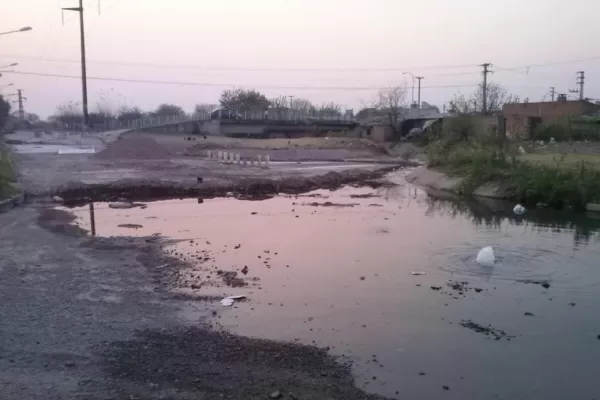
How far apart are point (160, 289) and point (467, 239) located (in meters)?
9.64

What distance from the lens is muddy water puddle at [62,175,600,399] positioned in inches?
315

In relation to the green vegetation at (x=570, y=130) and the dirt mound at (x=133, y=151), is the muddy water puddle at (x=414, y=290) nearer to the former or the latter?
the green vegetation at (x=570, y=130)

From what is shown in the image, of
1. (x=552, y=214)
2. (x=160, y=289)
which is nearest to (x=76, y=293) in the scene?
(x=160, y=289)

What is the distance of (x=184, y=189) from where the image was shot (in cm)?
2919

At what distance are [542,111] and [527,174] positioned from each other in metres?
43.8

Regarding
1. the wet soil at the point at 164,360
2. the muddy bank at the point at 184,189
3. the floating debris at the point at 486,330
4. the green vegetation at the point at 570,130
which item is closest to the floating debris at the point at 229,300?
the wet soil at the point at 164,360

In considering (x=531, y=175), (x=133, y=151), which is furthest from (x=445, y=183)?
(x=133, y=151)

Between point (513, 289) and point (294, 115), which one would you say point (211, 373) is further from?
point (294, 115)

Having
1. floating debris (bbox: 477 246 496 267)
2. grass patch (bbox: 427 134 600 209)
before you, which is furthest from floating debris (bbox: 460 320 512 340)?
grass patch (bbox: 427 134 600 209)

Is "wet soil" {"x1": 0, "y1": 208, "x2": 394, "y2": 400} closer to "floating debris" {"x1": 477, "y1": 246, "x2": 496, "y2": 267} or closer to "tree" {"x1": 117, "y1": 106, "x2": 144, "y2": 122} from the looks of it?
"floating debris" {"x1": 477, "y1": 246, "x2": 496, "y2": 267}

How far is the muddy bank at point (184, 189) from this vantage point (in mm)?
26922

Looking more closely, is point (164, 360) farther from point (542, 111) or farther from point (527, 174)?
point (542, 111)

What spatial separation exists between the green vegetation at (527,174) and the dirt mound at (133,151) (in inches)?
1052

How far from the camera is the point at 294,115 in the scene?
341 feet
